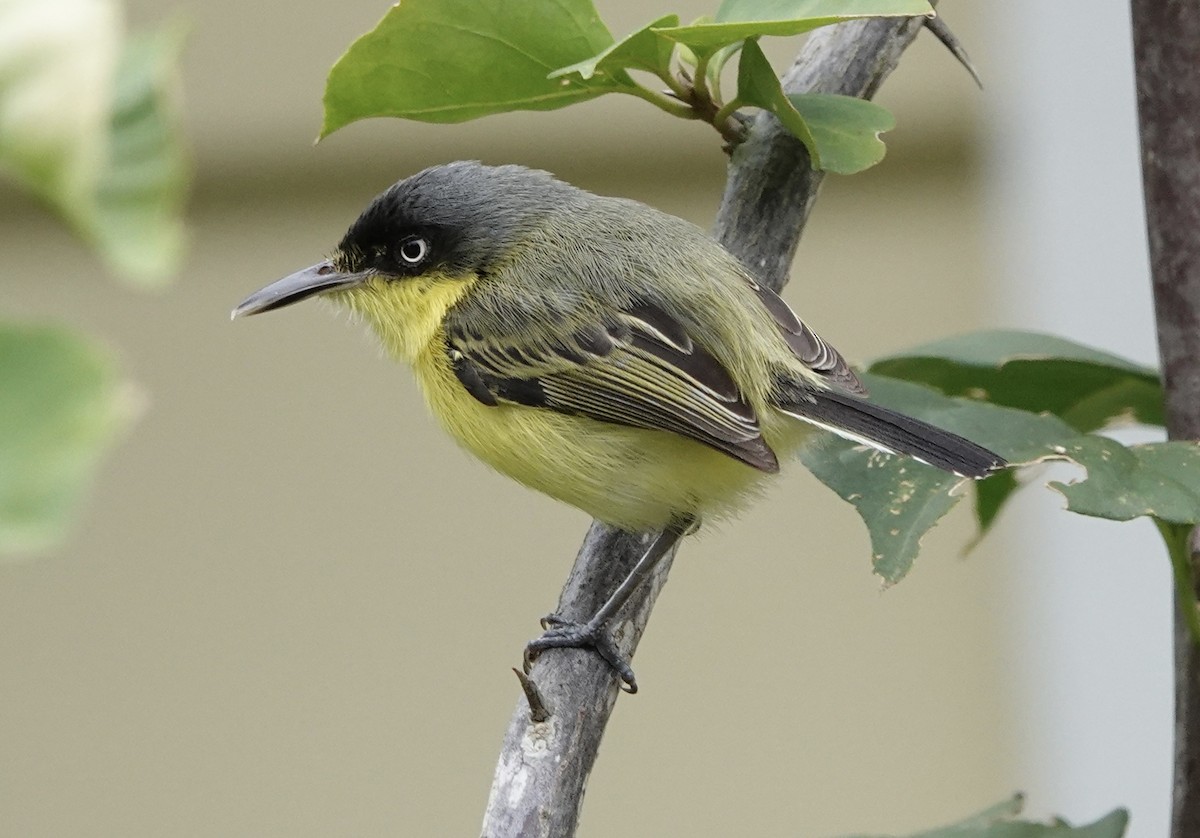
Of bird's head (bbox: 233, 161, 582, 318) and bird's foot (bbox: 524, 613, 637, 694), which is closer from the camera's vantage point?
bird's foot (bbox: 524, 613, 637, 694)

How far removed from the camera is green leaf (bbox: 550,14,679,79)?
1.45 m

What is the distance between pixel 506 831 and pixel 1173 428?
97cm

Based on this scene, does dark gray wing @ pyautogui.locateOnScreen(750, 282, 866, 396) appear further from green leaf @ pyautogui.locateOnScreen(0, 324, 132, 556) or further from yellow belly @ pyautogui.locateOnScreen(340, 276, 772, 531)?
green leaf @ pyautogui.locateOnScreen(0, 324, 132, 556)

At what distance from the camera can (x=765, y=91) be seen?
161 cm

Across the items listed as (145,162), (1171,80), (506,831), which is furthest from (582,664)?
(145,162)

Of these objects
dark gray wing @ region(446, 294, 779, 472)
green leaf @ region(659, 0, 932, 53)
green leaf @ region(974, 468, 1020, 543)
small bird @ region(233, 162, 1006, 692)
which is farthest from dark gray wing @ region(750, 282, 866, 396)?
green leaf @ region(659, 0, 932, 53)

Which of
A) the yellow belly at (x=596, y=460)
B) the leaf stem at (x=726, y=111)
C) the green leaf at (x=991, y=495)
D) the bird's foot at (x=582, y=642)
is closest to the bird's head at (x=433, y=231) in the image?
the yellow belly at (x=596, y=460)

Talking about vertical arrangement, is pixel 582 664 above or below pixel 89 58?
above

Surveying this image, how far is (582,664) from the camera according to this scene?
1695 mm

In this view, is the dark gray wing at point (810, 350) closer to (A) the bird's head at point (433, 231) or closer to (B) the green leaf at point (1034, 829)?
(A) the bird's head at point (433, 231)

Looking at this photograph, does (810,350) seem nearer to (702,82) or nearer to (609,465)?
(609,465)

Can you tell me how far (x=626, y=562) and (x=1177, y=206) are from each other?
0.91m

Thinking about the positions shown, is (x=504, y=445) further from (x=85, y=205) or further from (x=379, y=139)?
(x=379, y=139)

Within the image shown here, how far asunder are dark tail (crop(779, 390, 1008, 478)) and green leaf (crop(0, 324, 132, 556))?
147 cm
